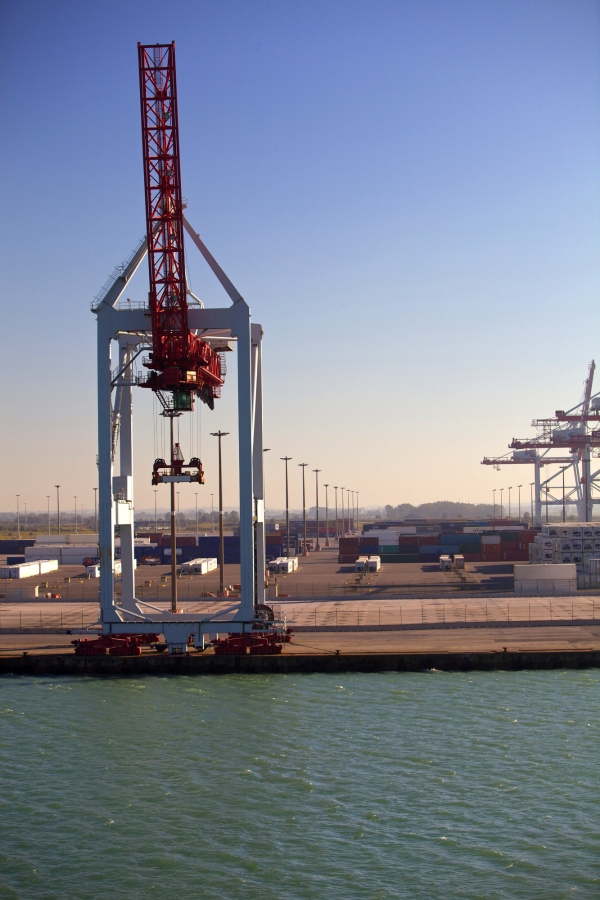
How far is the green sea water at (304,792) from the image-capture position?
14.6 m

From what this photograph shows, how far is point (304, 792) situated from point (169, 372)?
53.5 ft

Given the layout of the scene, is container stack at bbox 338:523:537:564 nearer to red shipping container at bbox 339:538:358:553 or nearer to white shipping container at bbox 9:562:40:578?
red shipping container at bbox 339:538:358:553

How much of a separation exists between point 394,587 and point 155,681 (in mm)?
27731

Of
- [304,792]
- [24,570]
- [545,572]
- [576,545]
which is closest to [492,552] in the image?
[576,545]

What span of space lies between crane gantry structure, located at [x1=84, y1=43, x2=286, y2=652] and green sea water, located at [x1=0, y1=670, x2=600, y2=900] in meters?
4.35

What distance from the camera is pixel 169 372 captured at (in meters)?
30.6

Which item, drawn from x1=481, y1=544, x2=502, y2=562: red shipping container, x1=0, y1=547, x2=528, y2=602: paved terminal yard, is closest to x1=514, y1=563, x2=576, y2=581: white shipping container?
x1=0, y1=547, x2=528, y2=602: paved terminal yard

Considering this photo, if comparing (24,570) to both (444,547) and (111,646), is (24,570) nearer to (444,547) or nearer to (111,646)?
(444,547)

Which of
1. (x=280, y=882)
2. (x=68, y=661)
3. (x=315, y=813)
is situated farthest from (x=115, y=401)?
(x=280, y=882)

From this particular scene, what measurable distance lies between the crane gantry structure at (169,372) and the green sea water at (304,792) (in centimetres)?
435

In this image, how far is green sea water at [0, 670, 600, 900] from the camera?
1462cm

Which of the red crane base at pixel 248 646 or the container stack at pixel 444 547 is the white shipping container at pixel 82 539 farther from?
the red crane base at pixel 248 646

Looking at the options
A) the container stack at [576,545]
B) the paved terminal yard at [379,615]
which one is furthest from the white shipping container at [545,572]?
the container stack at [576,545]

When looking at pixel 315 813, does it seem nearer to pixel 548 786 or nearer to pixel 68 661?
pixel 548 786
